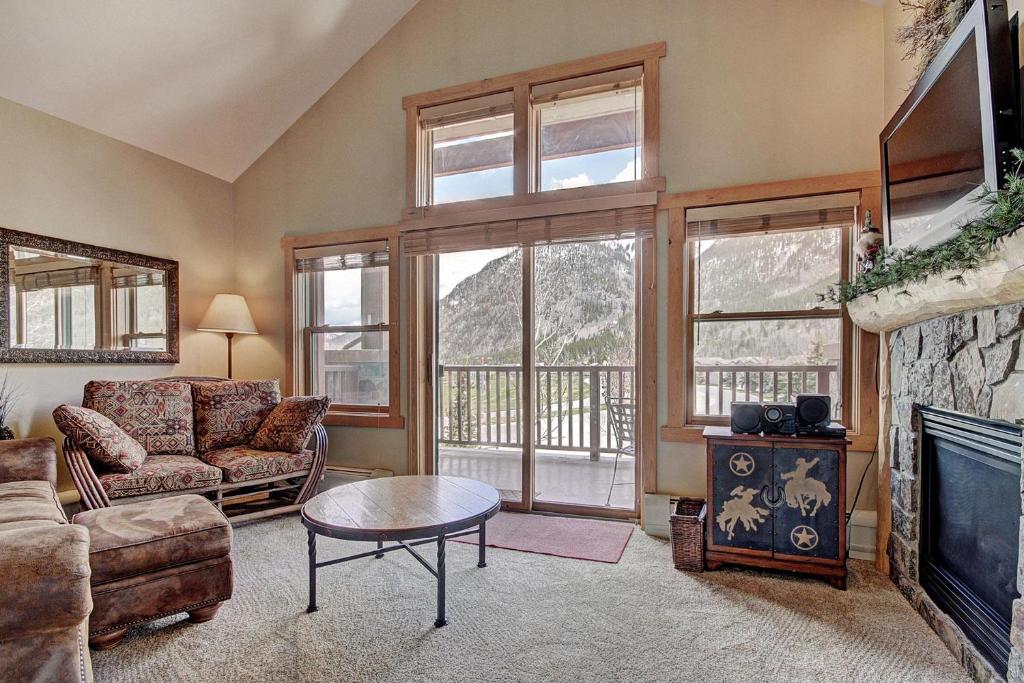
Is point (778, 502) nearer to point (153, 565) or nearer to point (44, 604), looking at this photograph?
point (153, 565)

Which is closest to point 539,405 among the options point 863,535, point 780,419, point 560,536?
point 560,536

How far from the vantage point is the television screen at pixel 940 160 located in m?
1.61

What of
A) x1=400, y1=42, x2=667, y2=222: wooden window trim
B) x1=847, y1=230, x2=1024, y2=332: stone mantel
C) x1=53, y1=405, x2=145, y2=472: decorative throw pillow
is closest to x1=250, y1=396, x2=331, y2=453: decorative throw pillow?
x1=53, y1=405, x2=145, y2=472: decorative throw pillow

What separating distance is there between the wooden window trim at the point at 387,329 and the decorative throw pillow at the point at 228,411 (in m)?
0.49

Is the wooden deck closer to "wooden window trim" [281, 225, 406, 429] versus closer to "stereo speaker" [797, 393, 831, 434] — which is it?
"wooden window trim" [281, 225, 406, 429]

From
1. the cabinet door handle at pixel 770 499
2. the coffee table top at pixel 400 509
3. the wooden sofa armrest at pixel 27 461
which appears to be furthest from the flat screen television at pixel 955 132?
the wooden sofa armrest at pixel 27 461

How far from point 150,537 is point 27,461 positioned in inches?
46.2

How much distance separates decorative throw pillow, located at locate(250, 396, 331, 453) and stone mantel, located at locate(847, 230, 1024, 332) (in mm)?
3150

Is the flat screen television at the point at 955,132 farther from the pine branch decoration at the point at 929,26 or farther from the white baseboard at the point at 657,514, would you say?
the white baseboard at the point at 657,514

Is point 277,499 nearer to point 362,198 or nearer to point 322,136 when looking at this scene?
point 362,198

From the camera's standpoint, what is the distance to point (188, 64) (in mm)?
3438

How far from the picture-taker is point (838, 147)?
2916 millimetres

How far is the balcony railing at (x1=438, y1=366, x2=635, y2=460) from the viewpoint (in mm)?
3668

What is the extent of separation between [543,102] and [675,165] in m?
1.03
